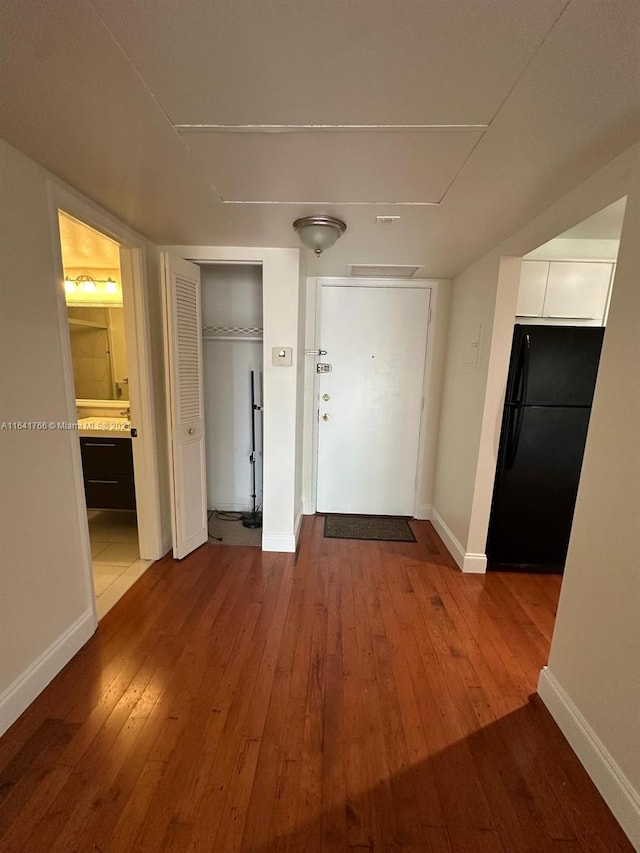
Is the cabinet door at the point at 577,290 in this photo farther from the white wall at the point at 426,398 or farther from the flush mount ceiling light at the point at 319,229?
the flush mount ceiling light at the point at 319,229

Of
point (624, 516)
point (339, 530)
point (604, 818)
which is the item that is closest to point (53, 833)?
point (604, 818)

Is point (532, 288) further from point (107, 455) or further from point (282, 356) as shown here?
point (107, 455)

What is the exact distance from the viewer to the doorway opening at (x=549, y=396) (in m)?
2.24

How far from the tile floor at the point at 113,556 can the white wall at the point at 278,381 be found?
94 cm

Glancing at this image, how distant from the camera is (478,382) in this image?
2.41m

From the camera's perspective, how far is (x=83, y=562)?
5.81 feet

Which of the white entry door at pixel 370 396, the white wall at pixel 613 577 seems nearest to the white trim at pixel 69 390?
the white entry door at pixel 370 396

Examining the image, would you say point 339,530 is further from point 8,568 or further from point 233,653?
point 8,568

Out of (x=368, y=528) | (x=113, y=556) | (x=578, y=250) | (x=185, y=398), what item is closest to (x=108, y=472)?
(x=113, y=556)

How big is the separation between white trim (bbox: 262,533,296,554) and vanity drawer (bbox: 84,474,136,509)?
1108mm

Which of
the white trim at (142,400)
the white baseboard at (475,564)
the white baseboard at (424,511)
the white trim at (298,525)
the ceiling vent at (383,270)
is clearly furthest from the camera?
the white baseboard at (424,511)

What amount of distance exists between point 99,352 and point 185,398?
4.25 ft

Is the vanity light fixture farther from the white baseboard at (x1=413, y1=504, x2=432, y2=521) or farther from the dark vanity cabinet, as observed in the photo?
the white baseboard at (x1=413, y1=504, x2=432, y2=521)

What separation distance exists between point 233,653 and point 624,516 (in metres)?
1.78
